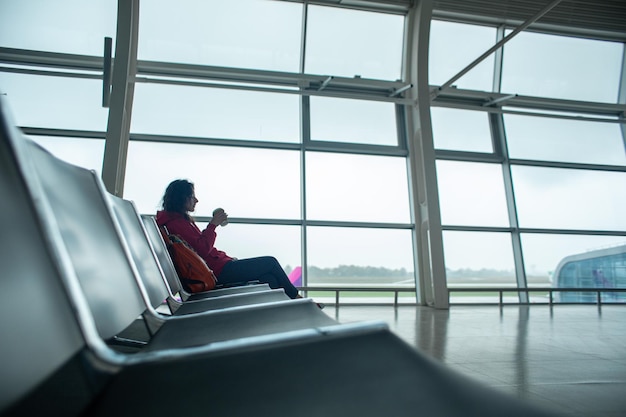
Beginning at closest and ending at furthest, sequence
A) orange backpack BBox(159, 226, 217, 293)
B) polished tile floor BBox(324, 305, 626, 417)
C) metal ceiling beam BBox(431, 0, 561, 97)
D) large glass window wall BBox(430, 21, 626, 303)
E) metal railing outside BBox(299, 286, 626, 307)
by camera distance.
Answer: polished tile floor BBox(324, 305, 626, 417), orange backpack BBox(159, 226, 217, 293), metal ceiling beam BBox(431, 0, 561, 97), metal railing outside BBox(299, 286, 626, 307), large glass window wall BBox(430, 21, 626, 303)

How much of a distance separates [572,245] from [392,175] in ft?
10.9

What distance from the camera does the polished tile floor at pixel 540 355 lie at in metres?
2.00

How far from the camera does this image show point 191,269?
3045 millimetres

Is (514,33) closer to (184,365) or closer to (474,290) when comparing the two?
(474,290)

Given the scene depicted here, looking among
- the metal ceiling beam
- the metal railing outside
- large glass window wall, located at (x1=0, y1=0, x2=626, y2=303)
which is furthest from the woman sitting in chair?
the metal ceiling beam

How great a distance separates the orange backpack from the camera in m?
3.03

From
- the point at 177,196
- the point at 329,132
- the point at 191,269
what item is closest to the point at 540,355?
the point at 191,269

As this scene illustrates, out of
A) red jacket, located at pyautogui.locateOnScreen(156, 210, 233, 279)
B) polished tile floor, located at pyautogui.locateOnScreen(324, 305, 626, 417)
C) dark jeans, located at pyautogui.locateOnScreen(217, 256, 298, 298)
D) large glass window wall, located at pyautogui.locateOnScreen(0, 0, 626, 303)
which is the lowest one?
polished tile floor, located at pyautogui.locateOnScreen(324, 305, 626, 417)

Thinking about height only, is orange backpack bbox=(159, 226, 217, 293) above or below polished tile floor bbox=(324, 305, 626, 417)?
above

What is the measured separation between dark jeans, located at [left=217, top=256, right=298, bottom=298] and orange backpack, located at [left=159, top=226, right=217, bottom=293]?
2.71 feet

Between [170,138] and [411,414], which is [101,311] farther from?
[170,138]

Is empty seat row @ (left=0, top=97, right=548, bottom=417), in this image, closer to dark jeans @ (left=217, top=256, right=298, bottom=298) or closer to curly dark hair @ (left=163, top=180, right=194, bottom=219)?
curly dark hair @ (left=163, top=180, right=194, bottom=219)

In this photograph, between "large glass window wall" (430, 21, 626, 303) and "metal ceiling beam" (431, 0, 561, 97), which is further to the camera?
"large glass window wall" (430, 21, 626, 303)

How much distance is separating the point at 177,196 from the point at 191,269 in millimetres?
850
